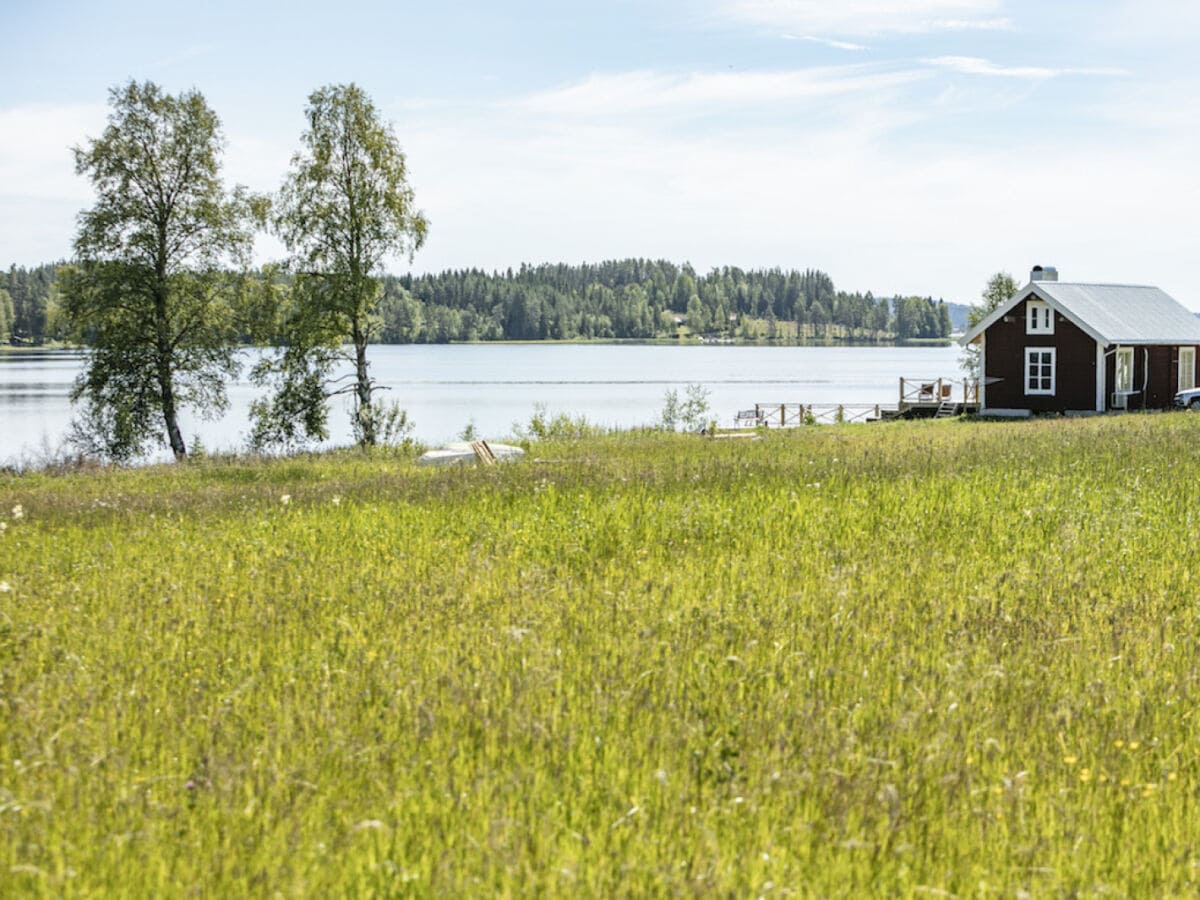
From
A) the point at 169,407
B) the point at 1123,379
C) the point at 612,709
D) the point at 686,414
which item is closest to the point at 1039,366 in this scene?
the point at 1123,379

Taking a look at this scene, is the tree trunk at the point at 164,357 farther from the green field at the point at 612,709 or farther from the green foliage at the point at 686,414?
the green field at the point at 612,709

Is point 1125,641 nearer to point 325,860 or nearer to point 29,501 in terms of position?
point 325,860

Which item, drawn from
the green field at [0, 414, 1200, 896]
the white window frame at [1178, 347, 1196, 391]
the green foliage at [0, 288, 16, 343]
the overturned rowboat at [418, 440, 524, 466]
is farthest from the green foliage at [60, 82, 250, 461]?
the green foliage at [0, 288, 16, 343]

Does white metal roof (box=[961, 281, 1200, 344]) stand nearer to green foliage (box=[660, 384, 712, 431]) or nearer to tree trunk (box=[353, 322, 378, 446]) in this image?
green foliage (box=[660, 384, 712, 431])

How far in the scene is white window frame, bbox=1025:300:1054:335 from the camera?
1836 inches

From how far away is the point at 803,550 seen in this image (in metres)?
9.48

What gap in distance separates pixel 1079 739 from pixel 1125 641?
1775 millimetres

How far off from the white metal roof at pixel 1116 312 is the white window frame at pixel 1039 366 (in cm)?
188

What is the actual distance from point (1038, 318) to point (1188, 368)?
761 centimetres

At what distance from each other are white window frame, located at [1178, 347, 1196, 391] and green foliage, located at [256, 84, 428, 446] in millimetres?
34301

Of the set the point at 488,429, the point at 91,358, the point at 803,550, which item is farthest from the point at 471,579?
the point at 488,429

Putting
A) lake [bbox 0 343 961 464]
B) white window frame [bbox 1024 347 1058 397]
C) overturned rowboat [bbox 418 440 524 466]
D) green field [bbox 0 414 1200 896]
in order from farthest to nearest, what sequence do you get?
lake [bbox 0 343 961 464] < white window frame [bbox 1024 347 1058 397] < overturned rowboat [bbox 418 440 524 466] < green field [bbox 0 414 1200 896]

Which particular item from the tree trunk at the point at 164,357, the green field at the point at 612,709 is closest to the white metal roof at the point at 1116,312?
the tree trunk at the point at 164,357

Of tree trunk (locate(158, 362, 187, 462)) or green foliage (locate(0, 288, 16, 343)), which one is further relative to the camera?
green foliage (locate(0, 288, 16, 343))
